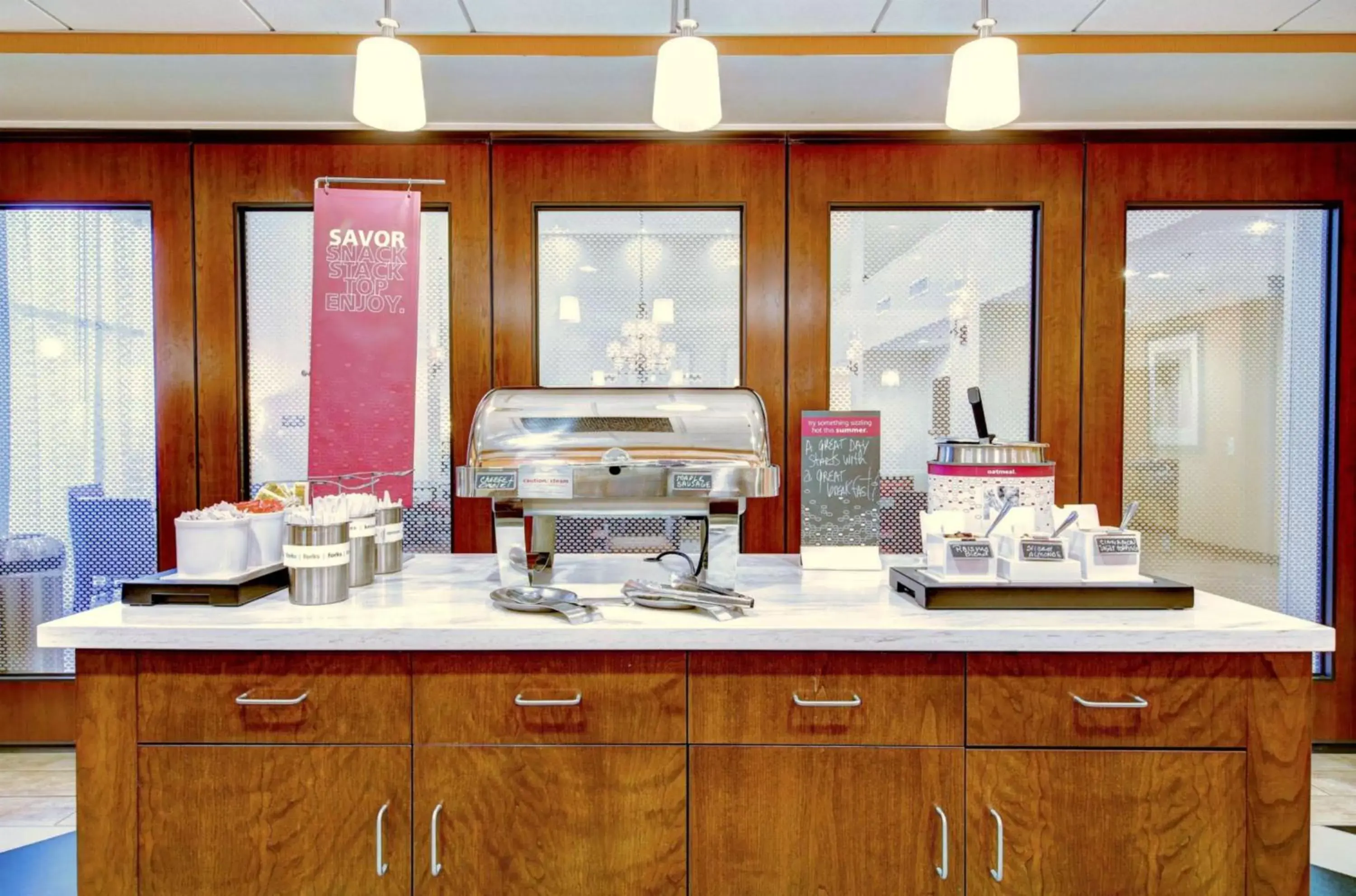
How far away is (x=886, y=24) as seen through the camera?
2529 mm

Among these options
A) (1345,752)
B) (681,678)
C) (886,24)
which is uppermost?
(886,24)

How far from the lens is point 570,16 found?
247cm

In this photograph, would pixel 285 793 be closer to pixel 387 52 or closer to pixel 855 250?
pixel 387 52

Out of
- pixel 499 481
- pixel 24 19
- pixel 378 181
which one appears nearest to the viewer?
pixel 499 481

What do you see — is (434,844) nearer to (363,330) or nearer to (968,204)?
(363,330)

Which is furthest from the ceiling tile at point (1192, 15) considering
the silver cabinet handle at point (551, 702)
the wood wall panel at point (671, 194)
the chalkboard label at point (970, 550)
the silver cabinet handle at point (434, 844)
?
the silver cabinet handle at point (434, 844)

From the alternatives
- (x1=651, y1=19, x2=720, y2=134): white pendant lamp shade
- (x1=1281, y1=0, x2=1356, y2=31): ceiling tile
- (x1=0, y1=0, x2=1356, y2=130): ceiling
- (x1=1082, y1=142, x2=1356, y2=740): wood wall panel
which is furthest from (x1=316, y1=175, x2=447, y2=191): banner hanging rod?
(x1=1281, y1=0, x2=1356, y2=31): ceiling tile

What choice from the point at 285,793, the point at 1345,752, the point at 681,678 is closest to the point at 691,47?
the point at 681,678

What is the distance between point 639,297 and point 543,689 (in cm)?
225

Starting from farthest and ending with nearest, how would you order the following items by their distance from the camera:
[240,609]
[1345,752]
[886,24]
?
[1345,752], [886,24], [240,609]

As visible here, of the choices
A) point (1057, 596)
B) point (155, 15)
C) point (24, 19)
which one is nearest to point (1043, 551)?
point (1057, 596)

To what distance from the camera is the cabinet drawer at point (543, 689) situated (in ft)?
4.93

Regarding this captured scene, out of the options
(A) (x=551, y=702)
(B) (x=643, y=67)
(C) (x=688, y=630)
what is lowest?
(A) (x=551, y=702)

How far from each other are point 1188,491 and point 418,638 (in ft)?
11.8
